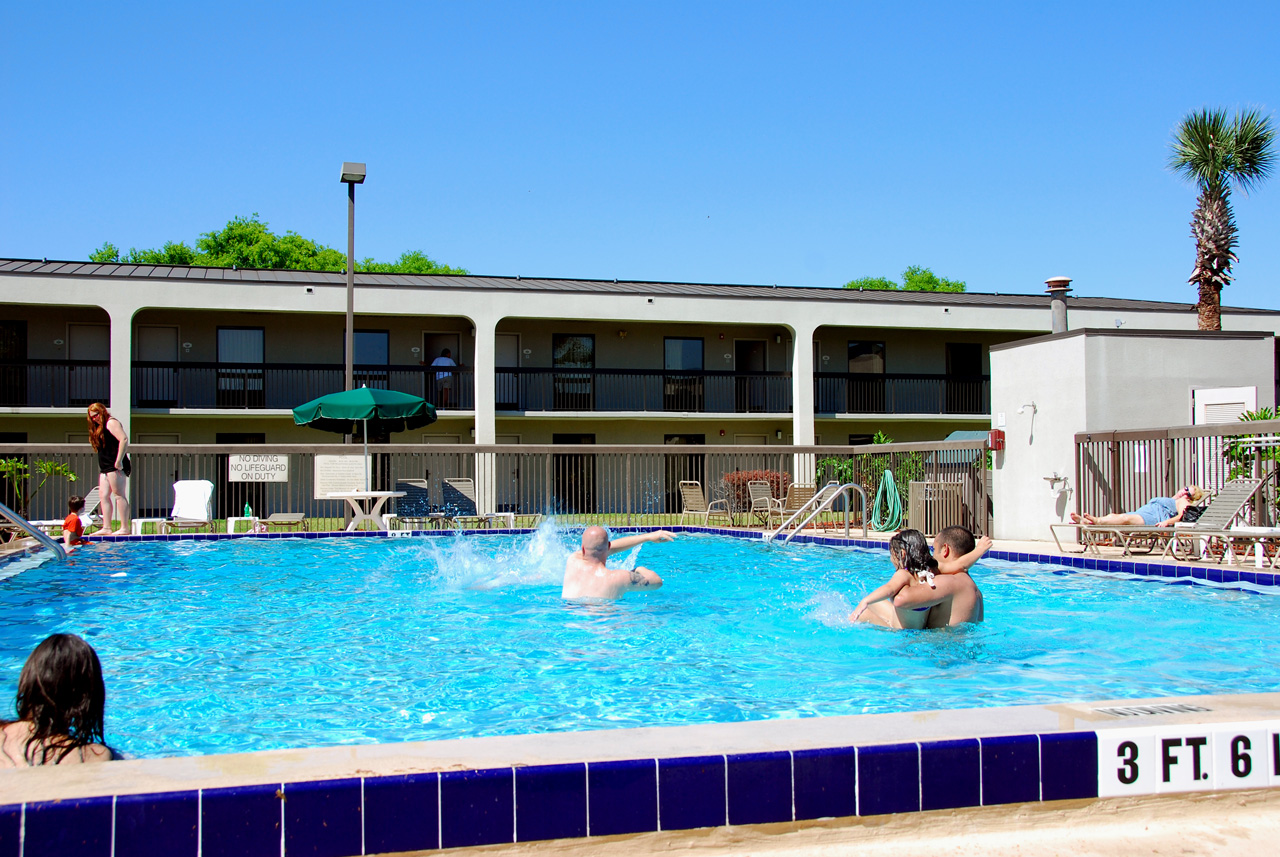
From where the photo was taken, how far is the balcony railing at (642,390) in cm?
2416

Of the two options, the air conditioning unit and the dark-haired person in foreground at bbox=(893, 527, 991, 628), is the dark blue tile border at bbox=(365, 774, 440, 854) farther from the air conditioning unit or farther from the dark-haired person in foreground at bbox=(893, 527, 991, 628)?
the air conditioning unit

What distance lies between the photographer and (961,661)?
232 inches

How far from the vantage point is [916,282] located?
59844mm

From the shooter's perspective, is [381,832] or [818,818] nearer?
[381,832]

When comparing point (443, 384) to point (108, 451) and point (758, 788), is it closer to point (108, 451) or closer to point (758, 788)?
point (108, 451)

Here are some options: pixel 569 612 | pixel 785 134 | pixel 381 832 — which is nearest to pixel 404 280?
pixel 785 134

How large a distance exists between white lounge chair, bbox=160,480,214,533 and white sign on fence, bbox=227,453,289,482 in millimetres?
681

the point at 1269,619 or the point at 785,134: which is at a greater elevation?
the point at 785,134

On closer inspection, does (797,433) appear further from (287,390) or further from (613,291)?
(287,390)

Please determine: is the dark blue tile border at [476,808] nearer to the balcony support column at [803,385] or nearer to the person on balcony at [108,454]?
the person on balcony at [108,454]

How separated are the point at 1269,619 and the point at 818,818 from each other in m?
6.09

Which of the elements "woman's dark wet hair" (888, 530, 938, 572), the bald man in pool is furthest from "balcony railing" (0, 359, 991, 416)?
"woman's dark wet hair" (888, 530, 938, 572)

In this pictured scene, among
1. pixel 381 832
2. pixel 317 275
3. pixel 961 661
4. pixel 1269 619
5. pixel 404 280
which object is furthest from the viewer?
pixel 317 275

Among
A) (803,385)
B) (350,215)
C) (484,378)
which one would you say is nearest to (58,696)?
(350,215)
